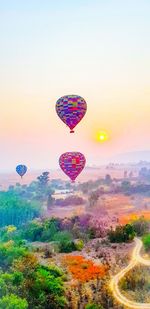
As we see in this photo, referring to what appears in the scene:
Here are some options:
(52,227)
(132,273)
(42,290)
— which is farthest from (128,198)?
(42,290)

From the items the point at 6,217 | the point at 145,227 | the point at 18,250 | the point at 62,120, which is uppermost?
the point at 62,120

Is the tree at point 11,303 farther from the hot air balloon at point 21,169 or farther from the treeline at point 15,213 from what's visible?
the hot air balloon at point 21,169

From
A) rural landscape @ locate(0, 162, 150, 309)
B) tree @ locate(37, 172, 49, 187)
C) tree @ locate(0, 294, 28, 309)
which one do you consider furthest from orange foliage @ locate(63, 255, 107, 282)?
tree @ locate(37, 172, 49, 187)

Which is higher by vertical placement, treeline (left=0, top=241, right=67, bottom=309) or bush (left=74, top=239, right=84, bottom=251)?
bush (left=74, top=239, right=84, bottom=251)

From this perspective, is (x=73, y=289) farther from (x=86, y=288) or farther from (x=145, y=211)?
(x=145, y=211)

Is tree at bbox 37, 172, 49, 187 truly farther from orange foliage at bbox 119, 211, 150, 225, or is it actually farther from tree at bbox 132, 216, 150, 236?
tree at bbox 132, 216, 150, 236

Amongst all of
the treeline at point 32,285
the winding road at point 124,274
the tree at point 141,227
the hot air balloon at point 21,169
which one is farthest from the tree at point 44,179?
the treeline at point 32,285
